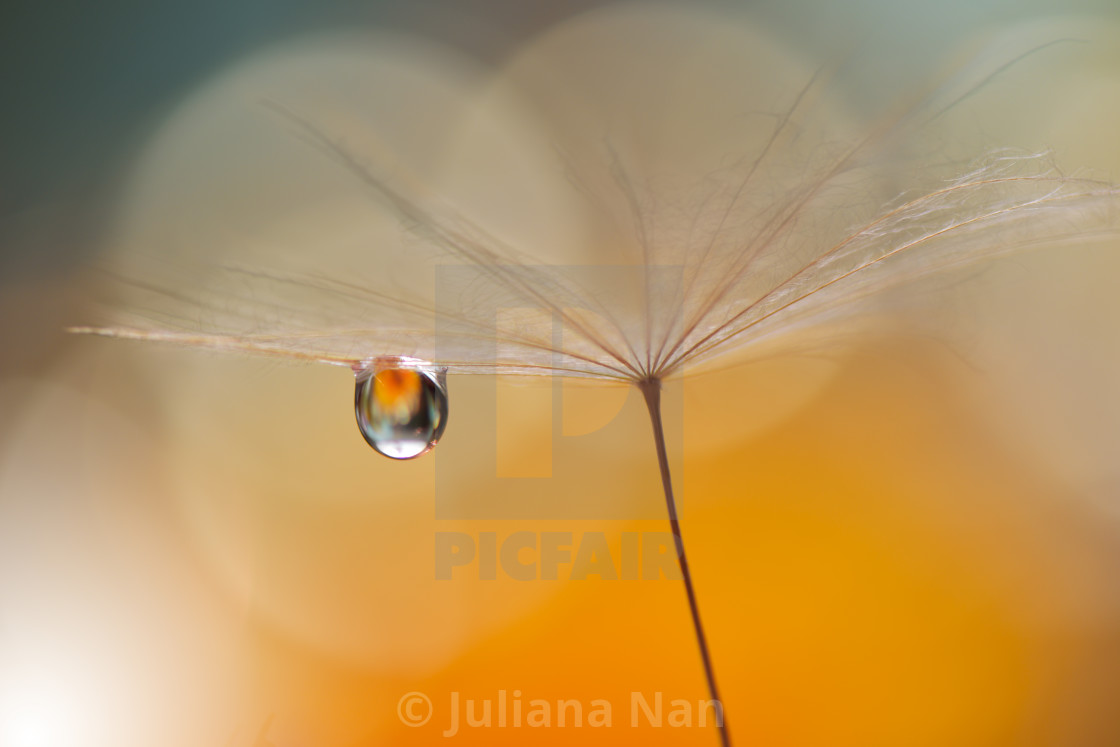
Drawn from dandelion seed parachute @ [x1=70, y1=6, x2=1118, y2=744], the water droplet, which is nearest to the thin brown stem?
dandelion seed parachute @ [x1=70, y1=6, x2=1118, y2=744]

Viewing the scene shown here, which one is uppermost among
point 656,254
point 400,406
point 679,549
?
point 656,254

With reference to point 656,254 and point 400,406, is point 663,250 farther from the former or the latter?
point 400,406

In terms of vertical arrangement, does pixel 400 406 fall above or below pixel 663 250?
below

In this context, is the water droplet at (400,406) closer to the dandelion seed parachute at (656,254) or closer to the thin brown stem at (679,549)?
the dandelion seed parachute at (656,254)

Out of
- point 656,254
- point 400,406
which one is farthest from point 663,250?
point 400,406

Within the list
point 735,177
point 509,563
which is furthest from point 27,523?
point 735,177

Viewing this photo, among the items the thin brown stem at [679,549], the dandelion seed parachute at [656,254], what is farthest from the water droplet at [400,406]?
the thin brown stem at [679,549]

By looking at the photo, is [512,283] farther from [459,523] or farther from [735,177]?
[459,523]

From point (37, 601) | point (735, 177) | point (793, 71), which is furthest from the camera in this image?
point (37, 601)

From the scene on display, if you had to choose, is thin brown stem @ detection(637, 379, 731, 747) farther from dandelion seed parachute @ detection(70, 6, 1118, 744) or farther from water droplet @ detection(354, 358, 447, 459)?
water droplet @ detection(354, 358, 447, 459)
